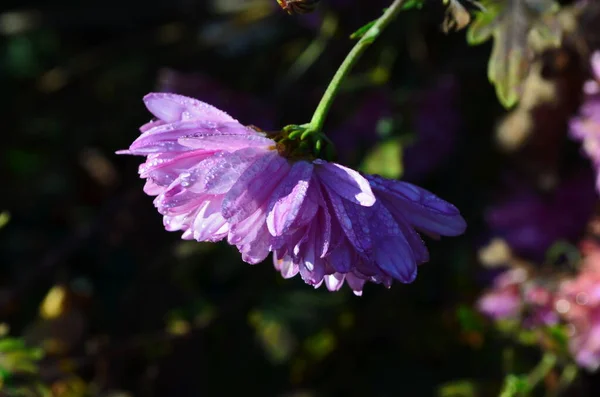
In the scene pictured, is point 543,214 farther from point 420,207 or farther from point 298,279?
point 420,207

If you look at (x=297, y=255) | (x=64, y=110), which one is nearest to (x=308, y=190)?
(x=297, y=255)

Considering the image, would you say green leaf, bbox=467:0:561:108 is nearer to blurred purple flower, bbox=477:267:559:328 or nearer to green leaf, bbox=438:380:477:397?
blurred purple flower, bbox=477:267:559:328

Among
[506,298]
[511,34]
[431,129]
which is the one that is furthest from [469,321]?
[511,34]

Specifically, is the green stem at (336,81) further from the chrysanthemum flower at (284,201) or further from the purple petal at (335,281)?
the purple petal at (335,281)

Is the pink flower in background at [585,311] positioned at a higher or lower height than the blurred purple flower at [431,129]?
lower

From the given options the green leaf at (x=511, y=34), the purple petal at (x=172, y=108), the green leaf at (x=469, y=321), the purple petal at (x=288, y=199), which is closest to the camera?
the purple petal at (x=288, y=199)

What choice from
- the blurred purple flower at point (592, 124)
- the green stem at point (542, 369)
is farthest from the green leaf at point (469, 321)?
the blurred purple flower at point (592, 124)
